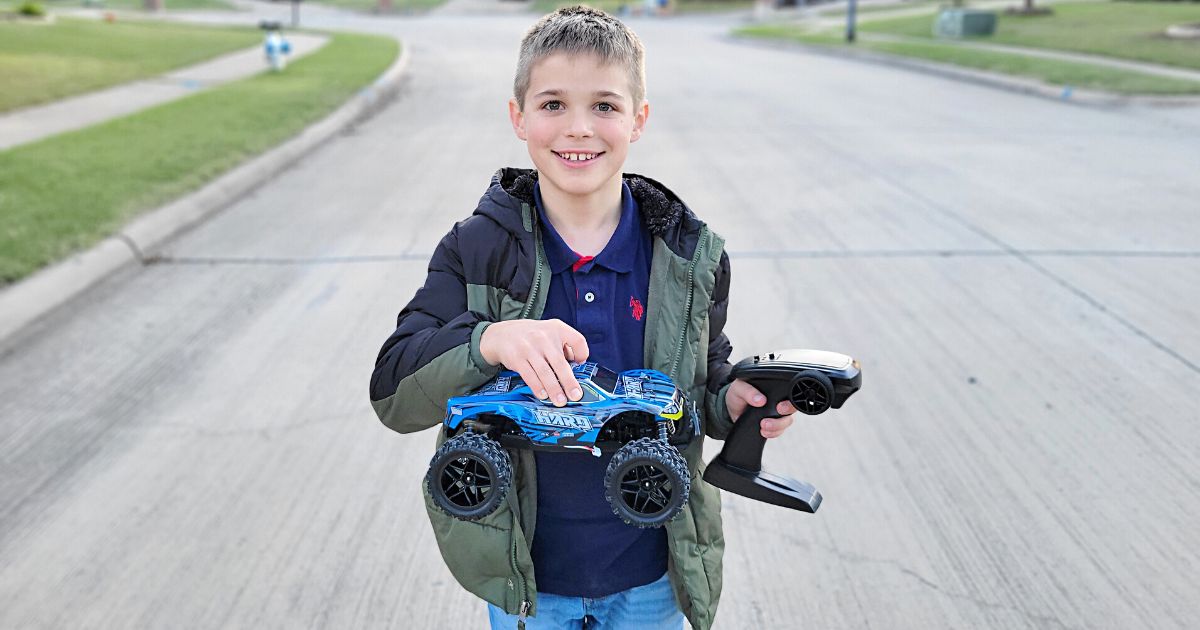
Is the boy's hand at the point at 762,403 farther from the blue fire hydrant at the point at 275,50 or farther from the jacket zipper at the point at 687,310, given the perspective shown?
the blue fire hydrant at the point at 275,50

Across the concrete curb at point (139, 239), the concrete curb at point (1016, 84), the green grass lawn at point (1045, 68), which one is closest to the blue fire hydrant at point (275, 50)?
the concrete curb at point (139, 239)

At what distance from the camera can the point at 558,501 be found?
184 cm

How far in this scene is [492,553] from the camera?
71.8 inches

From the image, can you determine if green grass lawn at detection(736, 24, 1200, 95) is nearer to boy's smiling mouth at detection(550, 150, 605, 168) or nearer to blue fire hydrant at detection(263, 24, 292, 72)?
blue fire hydrant at detection(263, 24, 292, 72)

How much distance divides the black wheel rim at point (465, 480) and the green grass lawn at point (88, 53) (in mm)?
10858

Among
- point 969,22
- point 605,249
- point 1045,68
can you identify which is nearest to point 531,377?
point 605,249

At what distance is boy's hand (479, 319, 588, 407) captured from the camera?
4.76 ft

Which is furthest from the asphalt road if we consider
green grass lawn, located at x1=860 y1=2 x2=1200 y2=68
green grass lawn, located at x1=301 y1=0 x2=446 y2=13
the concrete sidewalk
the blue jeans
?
green grass lawn, located at x1=301 y1=0 x2=446 y2=13

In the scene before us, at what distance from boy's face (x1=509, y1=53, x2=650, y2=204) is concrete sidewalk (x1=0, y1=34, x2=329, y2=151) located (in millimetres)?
8251

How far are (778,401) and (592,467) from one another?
1.17 ft

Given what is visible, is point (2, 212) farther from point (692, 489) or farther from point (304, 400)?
point (692, 489)

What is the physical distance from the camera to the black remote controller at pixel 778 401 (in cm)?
164

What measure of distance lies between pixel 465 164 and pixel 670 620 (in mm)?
7243

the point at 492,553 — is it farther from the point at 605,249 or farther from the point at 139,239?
the point at 139,239
